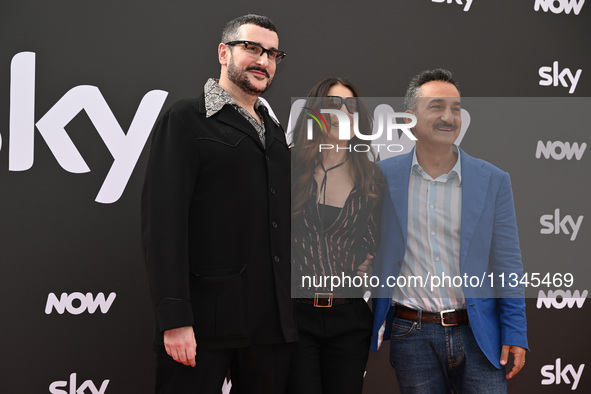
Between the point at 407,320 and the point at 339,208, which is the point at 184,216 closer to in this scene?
the point at 339,208

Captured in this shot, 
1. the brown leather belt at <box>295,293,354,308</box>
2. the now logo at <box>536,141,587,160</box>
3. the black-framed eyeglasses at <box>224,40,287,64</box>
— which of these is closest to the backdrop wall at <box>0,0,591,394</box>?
the now logo at <box>536,141,587,160</box>

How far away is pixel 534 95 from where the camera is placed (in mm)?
2920

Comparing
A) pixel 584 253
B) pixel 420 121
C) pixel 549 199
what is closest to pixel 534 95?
pixel 549 199

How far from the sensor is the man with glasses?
1.68 metres

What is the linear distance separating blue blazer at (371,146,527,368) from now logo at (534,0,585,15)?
141 centimetres

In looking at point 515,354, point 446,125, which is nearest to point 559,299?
point 515,354

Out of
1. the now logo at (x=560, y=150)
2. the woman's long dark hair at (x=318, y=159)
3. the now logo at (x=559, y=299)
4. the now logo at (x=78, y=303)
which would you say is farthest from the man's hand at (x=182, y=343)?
the now logo at (x=560, y=150)

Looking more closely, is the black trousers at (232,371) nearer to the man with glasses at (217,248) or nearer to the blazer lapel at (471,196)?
the man with glasses at (217,248)

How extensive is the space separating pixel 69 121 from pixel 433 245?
175cm

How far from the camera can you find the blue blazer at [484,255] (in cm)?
190

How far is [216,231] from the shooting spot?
178 cm

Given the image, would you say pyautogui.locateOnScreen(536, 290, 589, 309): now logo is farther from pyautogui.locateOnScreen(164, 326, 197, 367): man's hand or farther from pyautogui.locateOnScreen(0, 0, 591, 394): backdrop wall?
pyautogui.locateOnScreen(164, 326, 197, 367): man's hand

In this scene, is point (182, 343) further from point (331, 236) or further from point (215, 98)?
point (215, 98)

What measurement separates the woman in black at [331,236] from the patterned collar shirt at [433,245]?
0.49 feet
